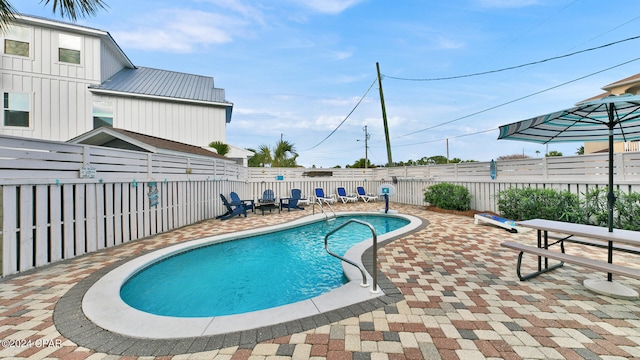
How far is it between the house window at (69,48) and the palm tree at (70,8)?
967cm

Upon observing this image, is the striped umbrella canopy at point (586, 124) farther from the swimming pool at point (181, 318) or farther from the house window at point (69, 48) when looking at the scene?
the house window at point (69, 48)

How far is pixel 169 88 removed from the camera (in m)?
14.7

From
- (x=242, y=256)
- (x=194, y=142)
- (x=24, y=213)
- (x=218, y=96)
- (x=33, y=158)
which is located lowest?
(x=242, y=256)

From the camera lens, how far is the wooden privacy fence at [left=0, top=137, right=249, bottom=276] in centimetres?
354

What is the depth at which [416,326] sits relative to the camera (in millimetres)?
2285

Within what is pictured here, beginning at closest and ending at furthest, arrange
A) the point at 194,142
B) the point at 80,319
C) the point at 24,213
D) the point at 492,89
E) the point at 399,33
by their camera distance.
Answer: the point at 80,319 < the point at 24,213 < the point at 399,33 < the point at 194,142 < the point at 492,89

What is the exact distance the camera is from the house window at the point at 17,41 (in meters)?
10.8

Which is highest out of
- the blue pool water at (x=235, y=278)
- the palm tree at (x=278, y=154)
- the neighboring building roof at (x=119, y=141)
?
the palm tree at (x=278, y=154)

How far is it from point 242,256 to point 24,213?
3.43 m

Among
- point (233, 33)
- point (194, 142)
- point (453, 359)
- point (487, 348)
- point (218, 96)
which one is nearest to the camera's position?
point (453, 359)

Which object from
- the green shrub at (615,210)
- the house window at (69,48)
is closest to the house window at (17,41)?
the house window at (69,48)

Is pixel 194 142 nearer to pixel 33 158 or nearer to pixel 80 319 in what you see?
pixel 33 158

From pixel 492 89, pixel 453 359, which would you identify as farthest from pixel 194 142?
pixel 492 89

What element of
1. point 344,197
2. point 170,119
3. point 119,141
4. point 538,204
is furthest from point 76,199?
point 344,197
